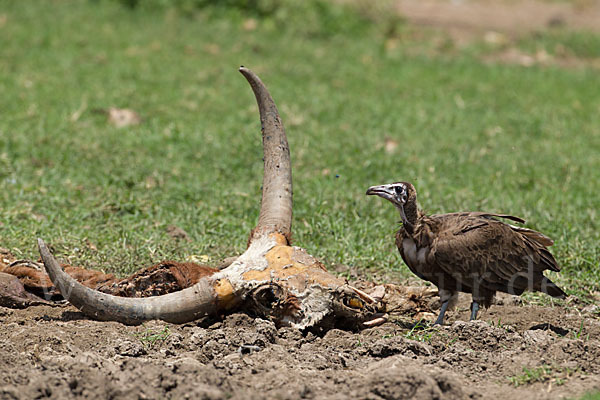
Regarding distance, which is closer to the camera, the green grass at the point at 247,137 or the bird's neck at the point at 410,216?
the bird's neck at the point at 410,216

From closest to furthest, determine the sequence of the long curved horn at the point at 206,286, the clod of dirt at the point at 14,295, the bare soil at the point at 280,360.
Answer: the bare soil at the point at 280,360 → the long curved horn at the point at 206,286 → the clod of dirt at the point at 14,295

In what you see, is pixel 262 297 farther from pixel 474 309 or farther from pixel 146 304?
pixel 474 309

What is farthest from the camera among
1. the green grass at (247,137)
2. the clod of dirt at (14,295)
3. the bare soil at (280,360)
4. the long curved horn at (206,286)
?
the green grass at (247,137)

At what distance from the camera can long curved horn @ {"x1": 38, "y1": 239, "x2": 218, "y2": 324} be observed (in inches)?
151

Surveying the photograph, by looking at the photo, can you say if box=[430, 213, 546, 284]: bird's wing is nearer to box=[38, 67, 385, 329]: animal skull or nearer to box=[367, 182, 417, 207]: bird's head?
box=[367, 182, 417, 207]: bird's head

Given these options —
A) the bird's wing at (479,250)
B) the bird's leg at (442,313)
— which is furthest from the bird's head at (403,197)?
the bird's leg at (442,313)

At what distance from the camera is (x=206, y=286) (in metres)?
4.01

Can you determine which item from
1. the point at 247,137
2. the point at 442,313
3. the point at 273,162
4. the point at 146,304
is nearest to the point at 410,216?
the point at 442,313

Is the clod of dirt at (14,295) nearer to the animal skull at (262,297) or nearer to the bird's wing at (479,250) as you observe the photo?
the animal skull at (262,297)

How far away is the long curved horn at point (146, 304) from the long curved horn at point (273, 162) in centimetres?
60

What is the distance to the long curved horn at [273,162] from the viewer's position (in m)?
4.43

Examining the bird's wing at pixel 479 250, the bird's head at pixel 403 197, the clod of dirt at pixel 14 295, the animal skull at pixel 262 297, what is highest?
the bird's head at pixel 403 197

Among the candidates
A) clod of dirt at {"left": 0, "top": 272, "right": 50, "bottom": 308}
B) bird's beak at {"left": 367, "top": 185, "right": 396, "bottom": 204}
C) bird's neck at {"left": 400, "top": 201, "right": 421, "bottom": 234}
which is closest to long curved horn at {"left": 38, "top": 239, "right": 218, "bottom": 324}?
clod of dirt at {"left": 0, "top": 272, "right": 50, "bottom": 308}

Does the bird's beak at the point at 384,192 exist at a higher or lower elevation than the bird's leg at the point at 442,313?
higher
